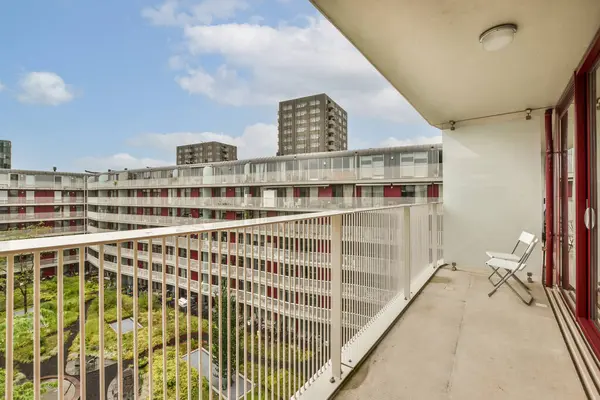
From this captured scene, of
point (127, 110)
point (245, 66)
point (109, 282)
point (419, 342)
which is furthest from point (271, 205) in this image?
point (127, 110)

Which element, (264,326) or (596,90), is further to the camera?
(596,90)

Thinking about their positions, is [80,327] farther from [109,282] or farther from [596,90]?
[596,90]

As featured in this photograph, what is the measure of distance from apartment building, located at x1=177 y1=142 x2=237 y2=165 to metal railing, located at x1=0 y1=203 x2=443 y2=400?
52.1 metres

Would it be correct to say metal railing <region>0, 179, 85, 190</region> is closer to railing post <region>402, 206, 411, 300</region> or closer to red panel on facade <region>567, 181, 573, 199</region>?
railing post <region>402, 206, 411, 300</region>

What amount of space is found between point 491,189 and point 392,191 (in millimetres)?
9212

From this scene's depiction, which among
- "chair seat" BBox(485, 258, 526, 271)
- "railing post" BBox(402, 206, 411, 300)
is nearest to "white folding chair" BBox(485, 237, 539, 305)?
"chair seat" BBox(485, 258, 526, 271)

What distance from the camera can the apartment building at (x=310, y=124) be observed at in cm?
4175

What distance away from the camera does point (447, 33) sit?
79.0 inches

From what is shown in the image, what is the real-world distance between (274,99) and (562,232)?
165 feet

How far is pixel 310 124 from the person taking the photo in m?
42.1

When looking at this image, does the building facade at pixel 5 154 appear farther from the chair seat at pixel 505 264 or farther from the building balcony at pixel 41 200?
the chair seat at pixel 505 264

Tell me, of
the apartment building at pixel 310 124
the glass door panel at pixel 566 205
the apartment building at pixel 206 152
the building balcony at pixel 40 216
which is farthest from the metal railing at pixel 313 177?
the apartment building at pixel 206 152

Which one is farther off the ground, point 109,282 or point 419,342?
point 109,282

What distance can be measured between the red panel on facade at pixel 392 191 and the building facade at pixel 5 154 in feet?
102
